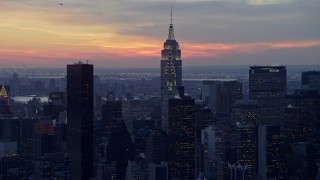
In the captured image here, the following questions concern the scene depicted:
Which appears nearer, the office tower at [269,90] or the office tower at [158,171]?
the office tower at [158,171]

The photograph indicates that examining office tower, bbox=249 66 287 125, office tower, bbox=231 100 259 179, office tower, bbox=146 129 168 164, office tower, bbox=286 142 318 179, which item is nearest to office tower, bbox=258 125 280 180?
office tower, bbox=231 100 259 179

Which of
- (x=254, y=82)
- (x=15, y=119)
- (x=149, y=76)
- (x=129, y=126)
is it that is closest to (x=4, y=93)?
(x=15, y=119)

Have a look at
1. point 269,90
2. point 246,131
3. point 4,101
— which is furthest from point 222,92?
point 4,101

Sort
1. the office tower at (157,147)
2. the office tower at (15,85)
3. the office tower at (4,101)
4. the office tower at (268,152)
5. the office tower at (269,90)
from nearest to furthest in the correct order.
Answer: the office tower at (268,152), the office tower at (157,147), the office tower at (15,85), the office tower at (4,101), the office tower at (269,90)

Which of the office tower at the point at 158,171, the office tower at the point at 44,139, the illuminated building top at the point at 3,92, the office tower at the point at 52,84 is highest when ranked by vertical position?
the office tower at the point at 52,84

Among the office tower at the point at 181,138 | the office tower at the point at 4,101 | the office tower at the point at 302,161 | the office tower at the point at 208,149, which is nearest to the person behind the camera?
the office tower at the point at 302,161

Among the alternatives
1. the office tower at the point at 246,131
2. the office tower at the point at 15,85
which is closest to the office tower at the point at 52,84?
the office tower at the point at 15,85

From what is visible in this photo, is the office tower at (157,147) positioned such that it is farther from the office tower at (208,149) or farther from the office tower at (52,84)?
the office tower at (52,84)

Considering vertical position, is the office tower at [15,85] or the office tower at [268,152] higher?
the office tower at [15,85]
